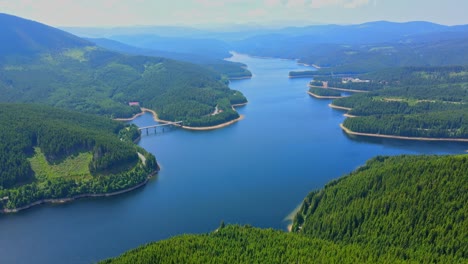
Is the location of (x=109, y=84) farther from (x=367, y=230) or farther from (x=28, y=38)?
(x=367, y=230)

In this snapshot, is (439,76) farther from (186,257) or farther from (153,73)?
(186,257)

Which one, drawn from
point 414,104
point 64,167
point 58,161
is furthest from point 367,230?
point 414,104

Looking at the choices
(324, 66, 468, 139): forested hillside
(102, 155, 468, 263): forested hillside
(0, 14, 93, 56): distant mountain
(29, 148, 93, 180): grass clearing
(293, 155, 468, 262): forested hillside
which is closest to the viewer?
(102, 155, 468, 263): forested hillside

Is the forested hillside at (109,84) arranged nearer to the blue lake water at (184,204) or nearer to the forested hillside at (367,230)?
the blue lake water at (184,204)

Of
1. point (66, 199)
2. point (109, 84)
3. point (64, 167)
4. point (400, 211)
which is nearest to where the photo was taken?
point (400, 211)

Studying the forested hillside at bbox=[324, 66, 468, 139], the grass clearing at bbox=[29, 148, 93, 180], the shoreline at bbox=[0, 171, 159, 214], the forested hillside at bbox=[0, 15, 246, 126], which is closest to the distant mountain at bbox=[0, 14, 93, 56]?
the forested hillside at bbox=[0, 15, 246, 126]

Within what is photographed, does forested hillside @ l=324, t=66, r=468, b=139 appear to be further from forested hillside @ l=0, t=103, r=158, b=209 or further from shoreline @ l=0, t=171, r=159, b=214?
shoreline @ l=0, t=171, r=159, b=214

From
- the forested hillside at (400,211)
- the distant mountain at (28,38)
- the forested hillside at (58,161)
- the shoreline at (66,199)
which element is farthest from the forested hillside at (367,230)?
the distant mountain at (28,38)
